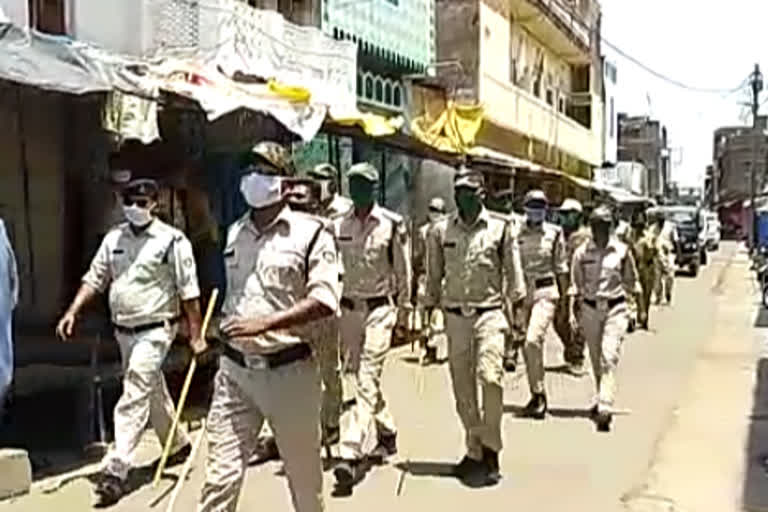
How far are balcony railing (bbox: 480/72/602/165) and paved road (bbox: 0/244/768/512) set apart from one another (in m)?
14.1

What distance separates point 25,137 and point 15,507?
635cm

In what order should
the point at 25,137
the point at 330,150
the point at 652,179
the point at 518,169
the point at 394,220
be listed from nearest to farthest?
the point at 394,220 → the point at 25,137 → the point at 330,150 → the point at 518,169 → the point at 652,179

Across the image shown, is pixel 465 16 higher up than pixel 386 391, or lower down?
higher up

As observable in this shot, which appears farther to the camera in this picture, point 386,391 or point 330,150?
point 330,150

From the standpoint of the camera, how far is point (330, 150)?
18.5 metres

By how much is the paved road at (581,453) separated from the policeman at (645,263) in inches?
186

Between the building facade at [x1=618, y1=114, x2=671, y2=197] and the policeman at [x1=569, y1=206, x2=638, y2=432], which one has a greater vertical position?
the building facade at [x1=618, y1=114, x2=671, y2=197]

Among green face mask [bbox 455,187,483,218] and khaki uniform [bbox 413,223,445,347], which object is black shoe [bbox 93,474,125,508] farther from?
khaki uniform [bbox 413,223,445,347]

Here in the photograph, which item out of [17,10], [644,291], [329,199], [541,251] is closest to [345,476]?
[329,199]

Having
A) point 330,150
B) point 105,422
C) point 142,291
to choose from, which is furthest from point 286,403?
point 330,150

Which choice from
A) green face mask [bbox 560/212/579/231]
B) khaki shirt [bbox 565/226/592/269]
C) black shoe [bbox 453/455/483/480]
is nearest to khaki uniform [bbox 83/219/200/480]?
black shoe [bbox 453/455/483/480]

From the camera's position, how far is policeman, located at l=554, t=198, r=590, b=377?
17.6m

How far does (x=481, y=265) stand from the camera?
34.5ft

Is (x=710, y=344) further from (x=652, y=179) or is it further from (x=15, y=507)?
(x=652, y=179)
